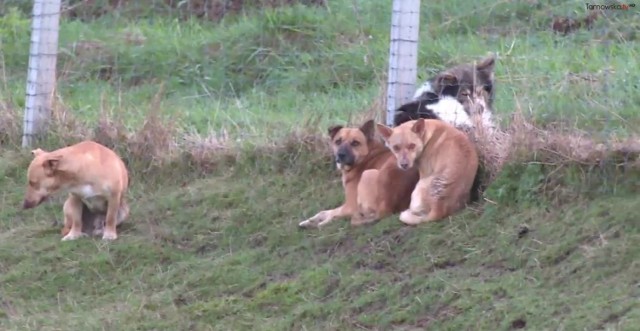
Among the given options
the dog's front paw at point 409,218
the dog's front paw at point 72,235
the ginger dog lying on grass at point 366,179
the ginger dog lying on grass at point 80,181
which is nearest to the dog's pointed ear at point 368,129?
the ginger dog lying on grass at point 366,179

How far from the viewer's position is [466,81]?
27.9ft

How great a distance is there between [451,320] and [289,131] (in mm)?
3054

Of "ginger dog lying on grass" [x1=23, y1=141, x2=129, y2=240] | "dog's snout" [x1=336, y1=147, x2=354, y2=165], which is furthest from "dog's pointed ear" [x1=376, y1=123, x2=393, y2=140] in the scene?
"ginger dog lying on grass" [x1=23, y1=141, x2=129, y2=240]

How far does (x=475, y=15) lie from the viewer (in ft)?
37.7

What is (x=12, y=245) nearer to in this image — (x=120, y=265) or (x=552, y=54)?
(x=120, y=265)

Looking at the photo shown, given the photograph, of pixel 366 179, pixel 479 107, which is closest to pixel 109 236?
pixel 366 179

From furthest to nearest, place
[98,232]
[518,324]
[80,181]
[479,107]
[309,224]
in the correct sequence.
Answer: [98,232]
[80,181]
[479,107]
[309,224]
[518,324]

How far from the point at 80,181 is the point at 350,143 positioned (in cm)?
171

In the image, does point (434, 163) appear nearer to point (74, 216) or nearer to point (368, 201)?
point (368, 201)

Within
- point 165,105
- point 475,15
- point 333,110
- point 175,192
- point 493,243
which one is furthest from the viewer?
point 475,15

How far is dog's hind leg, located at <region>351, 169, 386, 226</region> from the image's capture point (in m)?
7.60

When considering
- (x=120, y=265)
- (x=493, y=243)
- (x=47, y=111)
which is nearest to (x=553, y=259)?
(x=493, y=243)

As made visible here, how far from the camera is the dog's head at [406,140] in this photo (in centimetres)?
744

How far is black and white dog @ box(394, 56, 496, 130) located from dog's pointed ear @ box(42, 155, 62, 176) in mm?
2144
